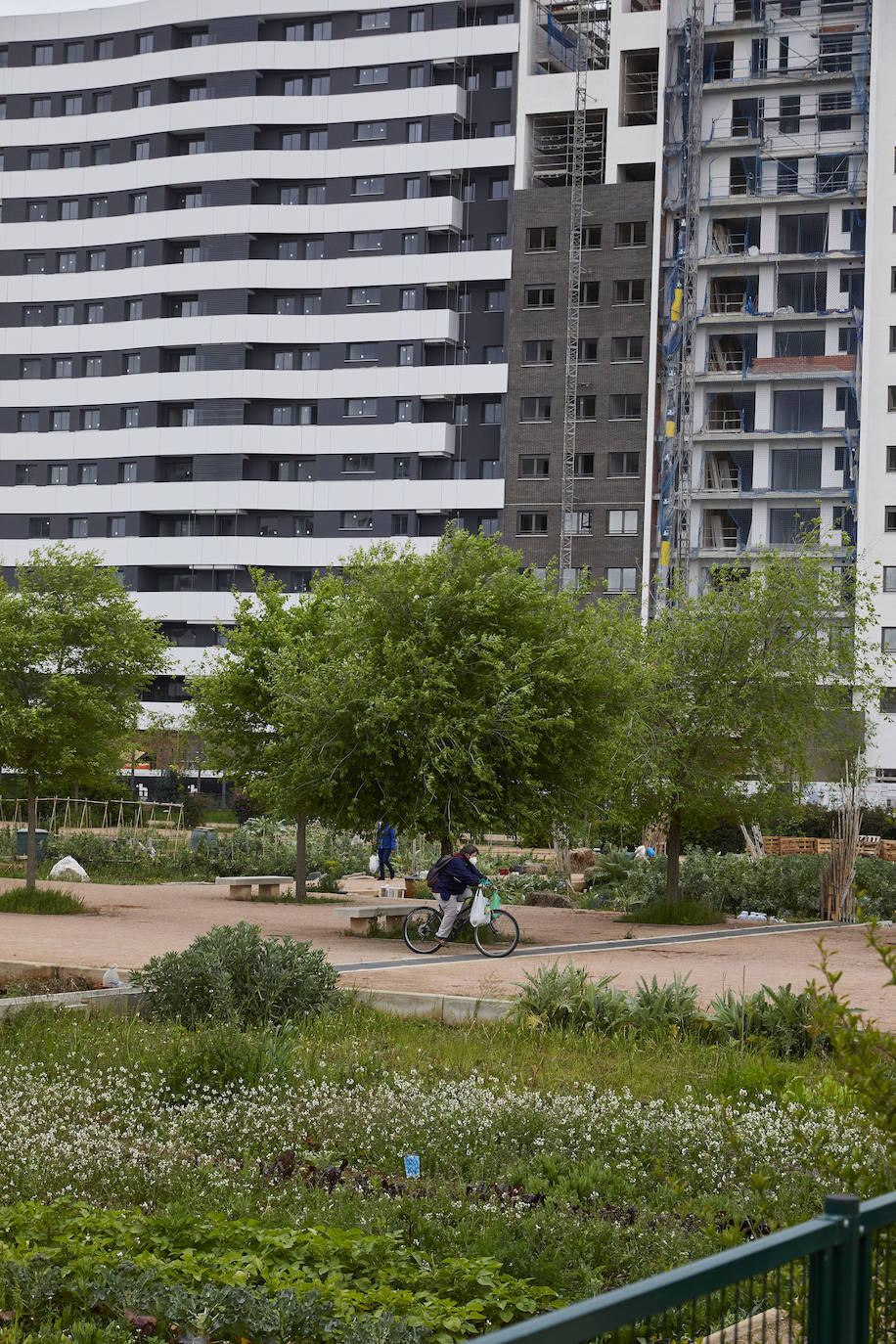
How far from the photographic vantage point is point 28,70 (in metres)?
90.9

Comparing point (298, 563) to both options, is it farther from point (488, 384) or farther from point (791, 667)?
point (791, 667)

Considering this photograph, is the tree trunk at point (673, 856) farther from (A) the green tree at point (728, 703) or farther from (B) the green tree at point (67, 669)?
(B) the green tree at point (67, 669)

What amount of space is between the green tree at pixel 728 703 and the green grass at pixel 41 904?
30.8ft

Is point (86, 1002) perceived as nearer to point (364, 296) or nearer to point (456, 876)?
point (456, 876)

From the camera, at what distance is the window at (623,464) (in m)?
80.1

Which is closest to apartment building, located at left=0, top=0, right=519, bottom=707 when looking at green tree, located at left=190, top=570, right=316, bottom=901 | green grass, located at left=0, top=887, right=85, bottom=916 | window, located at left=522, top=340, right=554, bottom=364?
window, located at left=522, top=340, right=554, bottom=364

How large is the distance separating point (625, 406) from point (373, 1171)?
7436 centimetres

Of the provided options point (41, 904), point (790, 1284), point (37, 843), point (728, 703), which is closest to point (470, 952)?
point (41, 904)

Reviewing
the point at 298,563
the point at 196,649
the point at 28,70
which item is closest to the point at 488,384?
the point at 298,563

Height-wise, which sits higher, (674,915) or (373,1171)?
(373,1171)

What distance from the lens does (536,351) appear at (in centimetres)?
8206

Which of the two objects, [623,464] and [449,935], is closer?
[449,935]

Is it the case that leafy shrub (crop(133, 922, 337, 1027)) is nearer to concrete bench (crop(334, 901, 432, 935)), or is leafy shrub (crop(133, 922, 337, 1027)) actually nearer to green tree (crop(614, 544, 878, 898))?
concrete bench (crop(334, 901, 432, 935))

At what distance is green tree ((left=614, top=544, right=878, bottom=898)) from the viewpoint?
2948 cm
